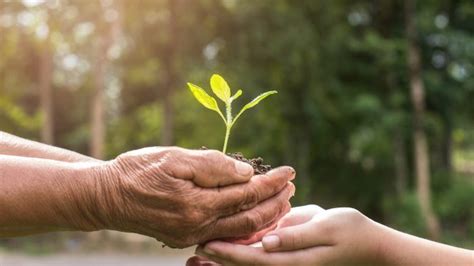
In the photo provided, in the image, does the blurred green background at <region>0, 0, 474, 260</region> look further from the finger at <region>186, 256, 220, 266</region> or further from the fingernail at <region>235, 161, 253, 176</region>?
the fingernail at <region>235, 161, 253, 176</region>

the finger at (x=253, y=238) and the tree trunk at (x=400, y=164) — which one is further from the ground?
the tree trunk at (x=400, y=164)

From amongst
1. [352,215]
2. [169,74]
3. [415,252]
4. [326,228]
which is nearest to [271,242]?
[326,228]

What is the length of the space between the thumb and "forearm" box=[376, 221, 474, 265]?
0.22m

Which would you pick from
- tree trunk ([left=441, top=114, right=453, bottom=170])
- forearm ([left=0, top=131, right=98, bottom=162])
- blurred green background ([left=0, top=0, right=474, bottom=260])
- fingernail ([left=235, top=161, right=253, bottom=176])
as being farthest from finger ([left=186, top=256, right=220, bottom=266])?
tree trunk ([left=441, top=114, right=453, bottom=170])

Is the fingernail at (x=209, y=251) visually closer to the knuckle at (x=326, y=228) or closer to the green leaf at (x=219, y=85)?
the knuckle at (x=326, y=228)

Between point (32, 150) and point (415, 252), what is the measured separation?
126cm

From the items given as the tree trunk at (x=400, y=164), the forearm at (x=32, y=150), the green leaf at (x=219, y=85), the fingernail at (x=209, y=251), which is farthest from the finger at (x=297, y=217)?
the tree trunk at (x=400, y=164)

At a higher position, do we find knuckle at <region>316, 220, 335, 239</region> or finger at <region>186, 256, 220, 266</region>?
knuckle at <region>316, 220, 335, 239</region>

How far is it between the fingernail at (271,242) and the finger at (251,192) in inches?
4.5

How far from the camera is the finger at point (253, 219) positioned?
1956 millimetres

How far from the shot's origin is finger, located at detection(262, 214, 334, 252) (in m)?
1.93

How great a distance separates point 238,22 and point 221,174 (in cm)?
1527

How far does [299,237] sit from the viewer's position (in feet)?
6.38

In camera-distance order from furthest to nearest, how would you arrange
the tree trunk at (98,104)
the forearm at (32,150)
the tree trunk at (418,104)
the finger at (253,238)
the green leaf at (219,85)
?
the tree trunk at (98,104)
the tree trunk at (418,104)
the forearm at (32,150)
the green leaf at (219,85)
the finger at (253,238)
